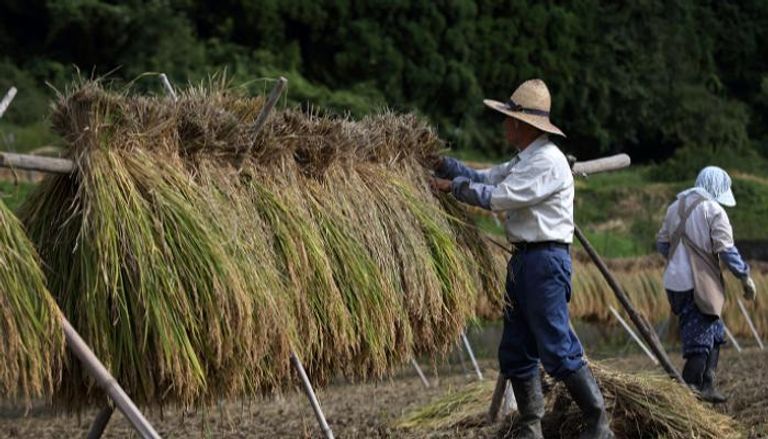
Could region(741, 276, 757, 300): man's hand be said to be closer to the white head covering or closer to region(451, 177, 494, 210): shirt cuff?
the white head covering

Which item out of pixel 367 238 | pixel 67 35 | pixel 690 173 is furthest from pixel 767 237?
pixel 367 238

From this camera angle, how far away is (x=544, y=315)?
6410mm

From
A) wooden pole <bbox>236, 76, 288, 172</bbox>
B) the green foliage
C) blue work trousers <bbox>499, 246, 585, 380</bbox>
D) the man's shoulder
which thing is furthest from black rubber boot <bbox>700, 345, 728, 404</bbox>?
the green foliage

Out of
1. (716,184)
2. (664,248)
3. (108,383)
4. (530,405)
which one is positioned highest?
(716,184)

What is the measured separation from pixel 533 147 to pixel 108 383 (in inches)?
97.0

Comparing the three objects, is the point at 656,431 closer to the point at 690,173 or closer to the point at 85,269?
the point at 85,269

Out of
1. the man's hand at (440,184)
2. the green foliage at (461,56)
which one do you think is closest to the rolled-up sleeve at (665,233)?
the man's hand at (440,184)

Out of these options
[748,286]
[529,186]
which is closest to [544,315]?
[529,186]

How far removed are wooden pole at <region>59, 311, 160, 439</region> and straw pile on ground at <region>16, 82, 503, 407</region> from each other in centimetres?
22

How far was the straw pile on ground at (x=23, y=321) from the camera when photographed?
5.16 metres

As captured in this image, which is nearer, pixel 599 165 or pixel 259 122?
pixel 259 122

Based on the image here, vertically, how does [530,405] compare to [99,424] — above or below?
below

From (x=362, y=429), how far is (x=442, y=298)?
1.62 metres

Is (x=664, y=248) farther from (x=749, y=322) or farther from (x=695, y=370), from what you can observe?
(x=749, y=322)
